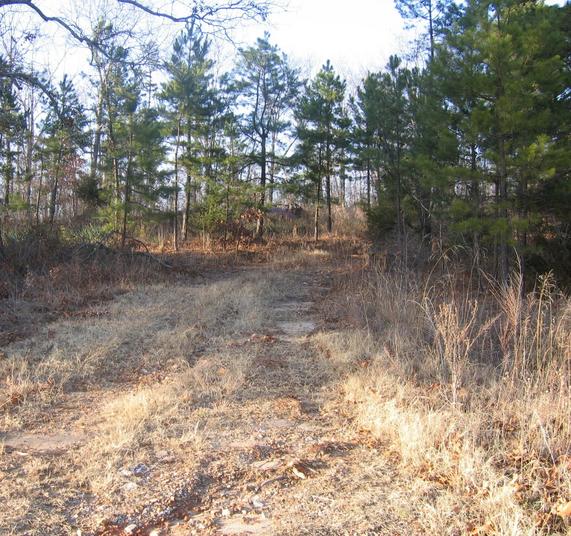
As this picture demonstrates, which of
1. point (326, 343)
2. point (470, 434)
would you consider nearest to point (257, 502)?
point (470, 434)

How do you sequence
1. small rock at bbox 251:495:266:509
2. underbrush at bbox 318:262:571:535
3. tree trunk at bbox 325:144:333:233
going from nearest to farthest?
underbrush at bbox 318:262:571:535, small rock at bbox 251:495:266:509, tree trunk at bbox 325:144:333:233

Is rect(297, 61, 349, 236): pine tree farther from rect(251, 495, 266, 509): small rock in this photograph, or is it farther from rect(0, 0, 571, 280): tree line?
rect(251, 495, 266, 509): small rock

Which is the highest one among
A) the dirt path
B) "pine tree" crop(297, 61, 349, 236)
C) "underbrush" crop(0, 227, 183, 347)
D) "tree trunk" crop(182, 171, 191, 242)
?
"pine tree" crop(297, 61, 349, 236)

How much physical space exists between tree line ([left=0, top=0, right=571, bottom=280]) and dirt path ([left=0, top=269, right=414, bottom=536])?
512cm

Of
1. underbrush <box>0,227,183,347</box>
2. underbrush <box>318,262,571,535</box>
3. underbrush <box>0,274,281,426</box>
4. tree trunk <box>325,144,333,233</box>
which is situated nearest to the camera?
underbrush <box>318,262,571,535</box>

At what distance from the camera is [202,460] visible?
3.34 meters

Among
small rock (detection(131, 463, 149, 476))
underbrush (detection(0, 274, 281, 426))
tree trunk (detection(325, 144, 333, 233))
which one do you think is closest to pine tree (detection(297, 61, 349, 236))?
tree trunk (detection(325, 144, 333, 233))

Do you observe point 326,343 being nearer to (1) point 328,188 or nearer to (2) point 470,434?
(2) point 470,434

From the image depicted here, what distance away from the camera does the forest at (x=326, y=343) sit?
9.24ft

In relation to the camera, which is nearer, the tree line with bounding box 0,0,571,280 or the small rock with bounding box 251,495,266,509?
the small rock with bounding box 251,495,266,509

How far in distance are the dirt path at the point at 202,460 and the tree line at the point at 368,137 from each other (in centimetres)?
512

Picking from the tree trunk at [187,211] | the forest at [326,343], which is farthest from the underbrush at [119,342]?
the tree trunk at [187,211]

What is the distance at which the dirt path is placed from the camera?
2646mm

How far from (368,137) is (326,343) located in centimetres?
1483
